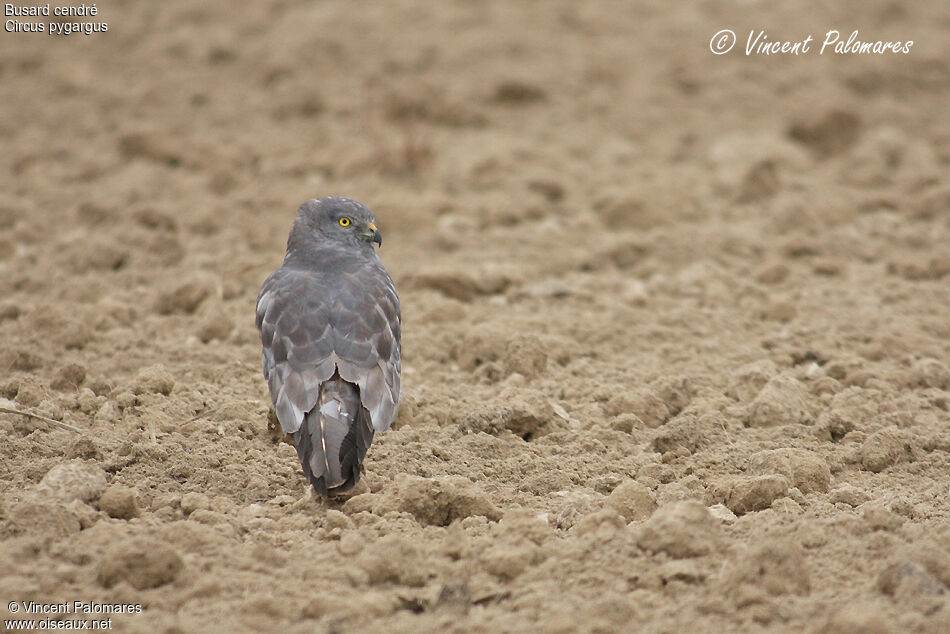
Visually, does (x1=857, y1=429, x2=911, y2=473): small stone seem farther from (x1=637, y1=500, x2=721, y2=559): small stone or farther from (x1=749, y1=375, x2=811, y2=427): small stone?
(x1=637, y1=500, x2=721, y2=559): small stone

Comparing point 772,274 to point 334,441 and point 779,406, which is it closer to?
point 779,406

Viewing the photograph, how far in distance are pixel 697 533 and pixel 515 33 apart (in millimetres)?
7946

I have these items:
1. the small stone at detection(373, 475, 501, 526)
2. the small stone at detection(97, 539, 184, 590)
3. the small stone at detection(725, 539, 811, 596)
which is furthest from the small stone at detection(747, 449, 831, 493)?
the small stone at detection(97, 539, 184, 590)

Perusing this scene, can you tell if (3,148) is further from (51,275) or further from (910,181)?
(910,181)

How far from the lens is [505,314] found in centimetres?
623

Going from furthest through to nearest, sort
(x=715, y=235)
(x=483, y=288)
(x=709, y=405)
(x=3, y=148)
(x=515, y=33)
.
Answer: (x=515, y=33) → (x=3, y=148) → (x=715, y=235) → (x=483, y=288) → (x=709, y=405)

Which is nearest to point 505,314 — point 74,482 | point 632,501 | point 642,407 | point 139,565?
point 642,407

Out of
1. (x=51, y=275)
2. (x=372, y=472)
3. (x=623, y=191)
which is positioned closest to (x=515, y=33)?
(x=623, y=191)

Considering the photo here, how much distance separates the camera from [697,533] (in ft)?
11.8

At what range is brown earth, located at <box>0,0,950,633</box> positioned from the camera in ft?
11.3

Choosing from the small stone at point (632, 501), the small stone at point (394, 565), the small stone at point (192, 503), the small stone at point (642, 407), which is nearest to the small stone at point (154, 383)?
the small stone at point (192, 503)

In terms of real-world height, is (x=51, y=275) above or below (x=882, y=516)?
below

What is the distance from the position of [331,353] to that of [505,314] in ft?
6.89

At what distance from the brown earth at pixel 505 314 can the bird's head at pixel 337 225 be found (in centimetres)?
81
